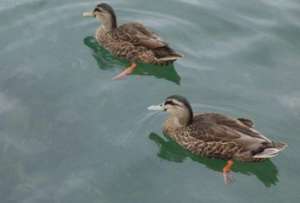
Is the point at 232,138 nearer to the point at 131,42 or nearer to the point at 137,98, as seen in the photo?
the point at 137,98

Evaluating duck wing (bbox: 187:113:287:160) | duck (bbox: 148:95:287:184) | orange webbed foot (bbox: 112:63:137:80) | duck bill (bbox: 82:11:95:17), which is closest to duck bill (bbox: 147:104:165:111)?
duck (bbox: 148:95:287:184)

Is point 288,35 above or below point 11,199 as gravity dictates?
above

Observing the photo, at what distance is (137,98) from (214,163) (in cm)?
176

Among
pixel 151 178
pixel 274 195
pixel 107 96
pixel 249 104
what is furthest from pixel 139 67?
pixel 274 195

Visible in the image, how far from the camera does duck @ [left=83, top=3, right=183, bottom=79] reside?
1069 cm

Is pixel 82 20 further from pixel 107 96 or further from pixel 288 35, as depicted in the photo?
pixel 288 35

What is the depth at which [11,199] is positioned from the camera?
829cm

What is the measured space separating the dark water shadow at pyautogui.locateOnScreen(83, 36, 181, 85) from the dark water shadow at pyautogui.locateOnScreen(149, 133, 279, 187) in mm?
1486

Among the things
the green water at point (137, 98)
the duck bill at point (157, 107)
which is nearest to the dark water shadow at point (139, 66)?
the green water at point (137, 98)

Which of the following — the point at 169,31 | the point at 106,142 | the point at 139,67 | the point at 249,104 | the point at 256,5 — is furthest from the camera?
the point at 256,5

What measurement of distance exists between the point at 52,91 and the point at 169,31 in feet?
8.83

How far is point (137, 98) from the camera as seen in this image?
10.1 m

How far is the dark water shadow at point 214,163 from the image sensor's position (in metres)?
8.77

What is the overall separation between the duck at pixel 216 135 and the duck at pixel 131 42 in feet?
5.15
